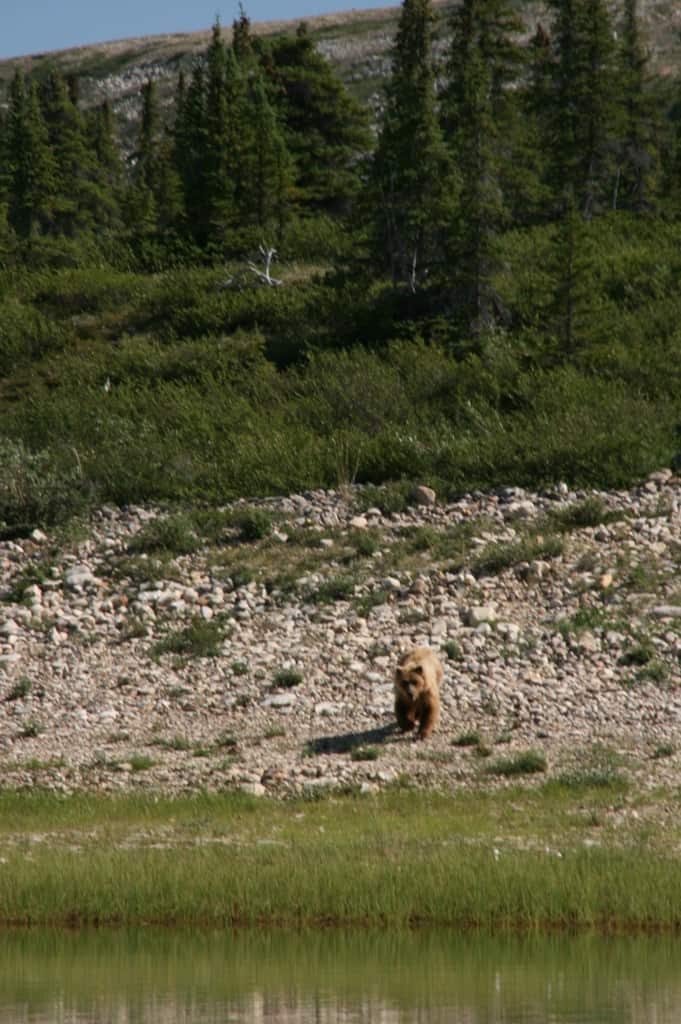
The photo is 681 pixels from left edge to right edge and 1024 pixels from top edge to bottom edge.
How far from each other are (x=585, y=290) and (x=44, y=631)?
1098 centimetres

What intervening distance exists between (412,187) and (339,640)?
1589 centimetres

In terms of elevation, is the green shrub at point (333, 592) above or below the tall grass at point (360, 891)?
below

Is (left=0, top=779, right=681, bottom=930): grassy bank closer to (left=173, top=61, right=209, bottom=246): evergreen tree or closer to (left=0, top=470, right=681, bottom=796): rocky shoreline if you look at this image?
(left=0, top=470, right=681, bottom=796): rocky shoreline

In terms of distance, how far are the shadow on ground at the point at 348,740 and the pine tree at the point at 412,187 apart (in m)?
15.9

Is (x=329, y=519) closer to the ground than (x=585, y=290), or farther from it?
closer to the ground

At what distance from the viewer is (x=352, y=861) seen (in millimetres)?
11938

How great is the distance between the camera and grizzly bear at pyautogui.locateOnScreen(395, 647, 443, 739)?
15.1 metres

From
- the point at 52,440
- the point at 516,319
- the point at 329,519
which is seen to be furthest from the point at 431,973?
the point at 516,319

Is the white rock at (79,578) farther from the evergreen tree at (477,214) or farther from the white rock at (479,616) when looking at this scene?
the evergreen tree at (477,214)

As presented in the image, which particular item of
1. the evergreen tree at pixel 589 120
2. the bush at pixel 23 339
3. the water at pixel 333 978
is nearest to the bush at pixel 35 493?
the bush at pixel 23 339

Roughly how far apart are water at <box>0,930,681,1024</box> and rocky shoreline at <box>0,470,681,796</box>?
3.41 metres

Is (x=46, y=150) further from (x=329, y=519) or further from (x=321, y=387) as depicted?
(x=329, y=519)

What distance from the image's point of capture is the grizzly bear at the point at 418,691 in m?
15.1

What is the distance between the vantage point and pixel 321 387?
87.3 feet
